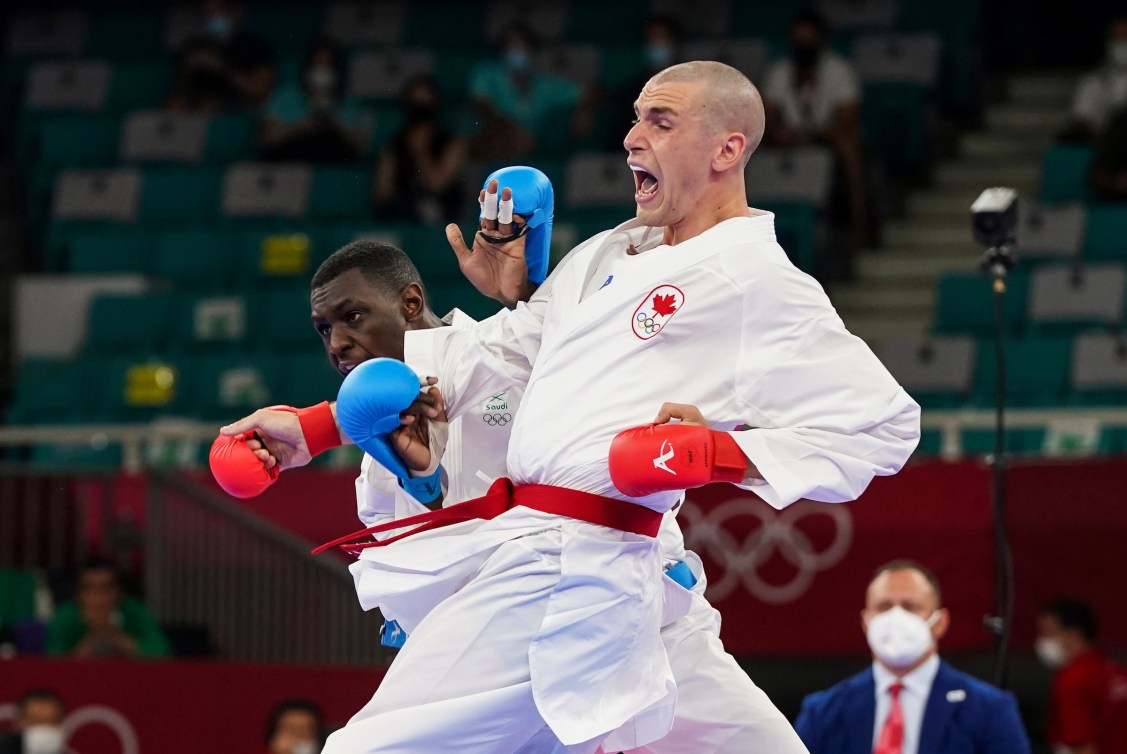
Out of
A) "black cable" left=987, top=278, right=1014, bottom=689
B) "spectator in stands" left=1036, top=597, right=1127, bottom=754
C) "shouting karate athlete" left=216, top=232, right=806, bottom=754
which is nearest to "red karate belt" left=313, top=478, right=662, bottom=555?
"shouting karate athlete" left=216, top=232, right=806, bottom=754

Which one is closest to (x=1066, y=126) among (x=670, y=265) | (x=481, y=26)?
(x=481, y=26)

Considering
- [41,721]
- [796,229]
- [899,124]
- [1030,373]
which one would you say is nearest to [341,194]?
[796,229]

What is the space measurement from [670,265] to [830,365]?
0.39 m

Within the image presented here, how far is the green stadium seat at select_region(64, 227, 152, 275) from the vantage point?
37.3ft

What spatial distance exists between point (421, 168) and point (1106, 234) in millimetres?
4051

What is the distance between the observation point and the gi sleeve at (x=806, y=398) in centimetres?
340

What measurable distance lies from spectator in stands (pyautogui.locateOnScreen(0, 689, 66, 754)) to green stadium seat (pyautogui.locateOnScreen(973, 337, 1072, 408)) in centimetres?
464

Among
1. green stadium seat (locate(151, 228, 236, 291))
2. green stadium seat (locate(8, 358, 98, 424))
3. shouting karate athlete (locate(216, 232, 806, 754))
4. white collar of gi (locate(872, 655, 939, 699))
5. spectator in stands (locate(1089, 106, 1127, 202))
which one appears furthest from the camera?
green stadium seat (locate(151, 228, 236, 291))

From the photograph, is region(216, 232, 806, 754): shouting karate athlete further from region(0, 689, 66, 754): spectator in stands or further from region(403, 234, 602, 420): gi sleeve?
region(0, 689, 66, 754): spectator in stands

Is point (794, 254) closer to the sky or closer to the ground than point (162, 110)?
closer to the ground

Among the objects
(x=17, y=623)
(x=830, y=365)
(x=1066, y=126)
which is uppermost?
(x=1066, y=126)

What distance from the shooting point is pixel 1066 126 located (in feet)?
36.4

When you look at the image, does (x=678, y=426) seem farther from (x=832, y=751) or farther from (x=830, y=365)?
(x=832, y=751)

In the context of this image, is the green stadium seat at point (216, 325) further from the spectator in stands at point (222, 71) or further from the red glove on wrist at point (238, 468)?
the red glove on wrist at point (238, 468)
